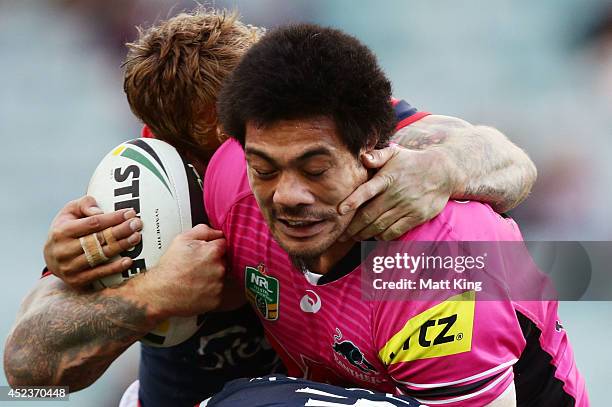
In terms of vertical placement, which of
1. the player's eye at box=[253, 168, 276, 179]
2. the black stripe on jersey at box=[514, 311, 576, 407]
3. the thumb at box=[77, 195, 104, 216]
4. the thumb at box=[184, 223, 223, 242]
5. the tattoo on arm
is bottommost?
the black stripe on jersey at box=[514, 311, 576, 407]

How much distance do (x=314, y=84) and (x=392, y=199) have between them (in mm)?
290

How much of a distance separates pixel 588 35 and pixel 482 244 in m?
3.27

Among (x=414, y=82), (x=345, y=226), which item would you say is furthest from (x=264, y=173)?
(x=414, y=82)

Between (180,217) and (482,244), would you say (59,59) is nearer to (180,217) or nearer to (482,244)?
(180,217)

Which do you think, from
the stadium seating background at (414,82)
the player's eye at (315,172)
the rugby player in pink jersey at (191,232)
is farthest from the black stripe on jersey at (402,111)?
the stadium seating background at (414,82)

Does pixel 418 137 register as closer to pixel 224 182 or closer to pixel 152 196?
pixel 224 182

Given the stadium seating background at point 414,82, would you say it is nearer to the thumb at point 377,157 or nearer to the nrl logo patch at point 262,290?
the nrl logo patch at point 262,290

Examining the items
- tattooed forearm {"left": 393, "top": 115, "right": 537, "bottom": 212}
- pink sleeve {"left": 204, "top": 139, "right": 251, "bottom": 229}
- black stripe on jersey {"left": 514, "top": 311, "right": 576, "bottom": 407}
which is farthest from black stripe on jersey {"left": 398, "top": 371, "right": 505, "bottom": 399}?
pink sleeve {"left": 204, "top": 139, "right": 251, "bottom": 229}

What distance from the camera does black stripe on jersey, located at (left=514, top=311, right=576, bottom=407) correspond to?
6.48 feet

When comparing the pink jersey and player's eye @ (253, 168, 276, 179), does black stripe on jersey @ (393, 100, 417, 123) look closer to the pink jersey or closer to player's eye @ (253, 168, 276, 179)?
the pink jersey

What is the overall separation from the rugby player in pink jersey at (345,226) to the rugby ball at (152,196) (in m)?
0.30

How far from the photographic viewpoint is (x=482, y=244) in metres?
1.76

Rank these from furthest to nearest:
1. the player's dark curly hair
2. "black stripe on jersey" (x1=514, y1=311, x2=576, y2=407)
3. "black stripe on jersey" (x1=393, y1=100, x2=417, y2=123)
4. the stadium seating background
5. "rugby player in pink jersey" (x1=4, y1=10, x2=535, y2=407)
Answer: the stadium seating background < "black stripe on jersey" (x1=393, y1=100, x2=417, y2=123) < "black stripe on jersey" (x1=514, y1=311, x2=576, y2=407) < "rugby player in pink jersey" (x1=4, y1=10, x2=535, y2=407) < the player's dark curly hair

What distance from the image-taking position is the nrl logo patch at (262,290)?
79.4 inches
